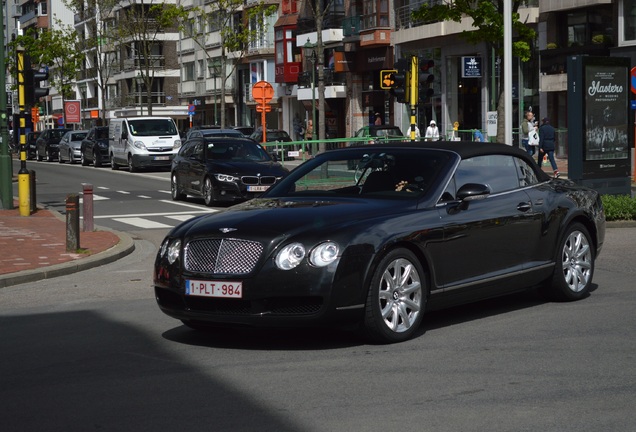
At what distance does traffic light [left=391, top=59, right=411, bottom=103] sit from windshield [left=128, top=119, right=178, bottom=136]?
783 inches

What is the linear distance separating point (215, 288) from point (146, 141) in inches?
1467

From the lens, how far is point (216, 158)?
26.5 m

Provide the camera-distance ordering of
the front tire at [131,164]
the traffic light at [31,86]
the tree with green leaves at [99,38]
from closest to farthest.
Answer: the traffic light at [31,86] < the front tire at [131,164] < the tree with green leaves at [99,38]

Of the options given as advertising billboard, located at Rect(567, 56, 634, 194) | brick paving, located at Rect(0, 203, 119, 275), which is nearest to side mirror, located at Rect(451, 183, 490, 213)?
brick paving, located at Rect(0, 203, 119, 275)

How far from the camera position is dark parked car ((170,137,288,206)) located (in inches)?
987

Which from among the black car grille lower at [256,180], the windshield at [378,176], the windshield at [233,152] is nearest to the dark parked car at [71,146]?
the windshield at [233,152]

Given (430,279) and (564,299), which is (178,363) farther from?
(564,299)

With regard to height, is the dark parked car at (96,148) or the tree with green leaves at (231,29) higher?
the tree with green leaves at (231,29)

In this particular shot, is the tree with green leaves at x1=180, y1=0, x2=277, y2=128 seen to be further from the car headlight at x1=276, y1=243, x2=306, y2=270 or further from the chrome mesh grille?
the car headlight at x1=276, y1=243, x2=306, y2=270

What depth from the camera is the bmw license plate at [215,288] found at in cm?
802

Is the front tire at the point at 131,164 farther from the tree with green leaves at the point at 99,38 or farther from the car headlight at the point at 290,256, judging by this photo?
the car headlight at the point at 290,256

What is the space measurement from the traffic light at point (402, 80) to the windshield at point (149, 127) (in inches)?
783

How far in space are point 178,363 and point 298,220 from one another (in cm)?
129

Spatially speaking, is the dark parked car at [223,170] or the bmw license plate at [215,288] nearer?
the bmw license plate at [215,288]
